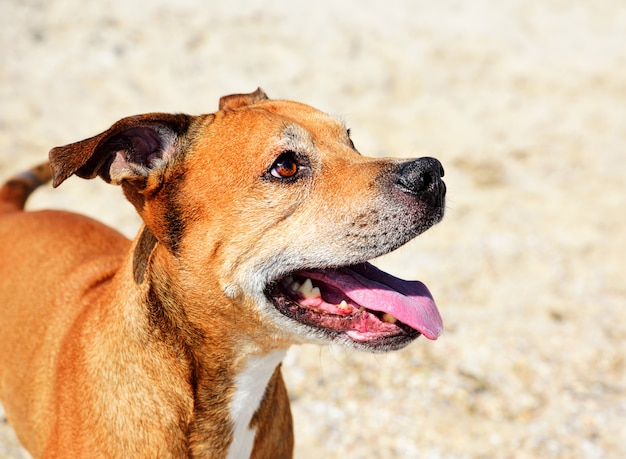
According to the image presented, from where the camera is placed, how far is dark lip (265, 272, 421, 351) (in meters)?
3.14

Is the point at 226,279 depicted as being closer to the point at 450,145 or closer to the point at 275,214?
the point at 275,214

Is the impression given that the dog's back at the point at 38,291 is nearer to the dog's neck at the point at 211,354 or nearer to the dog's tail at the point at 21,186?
the dog's tail at the point at 21,186

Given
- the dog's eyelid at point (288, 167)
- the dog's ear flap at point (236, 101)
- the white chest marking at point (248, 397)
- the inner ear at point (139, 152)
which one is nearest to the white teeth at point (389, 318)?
the white chest marking at point (248, 397)

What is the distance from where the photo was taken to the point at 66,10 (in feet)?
32.1

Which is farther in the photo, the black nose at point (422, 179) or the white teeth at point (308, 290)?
the white teeth at point (308, 290)

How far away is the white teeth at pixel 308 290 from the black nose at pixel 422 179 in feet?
1.87

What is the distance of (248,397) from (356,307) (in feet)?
2.00

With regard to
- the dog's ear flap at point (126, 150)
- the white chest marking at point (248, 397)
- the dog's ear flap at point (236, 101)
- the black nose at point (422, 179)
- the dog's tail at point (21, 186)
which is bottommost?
the white chest marking at point (248, 397)

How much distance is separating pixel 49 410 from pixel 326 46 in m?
7.44

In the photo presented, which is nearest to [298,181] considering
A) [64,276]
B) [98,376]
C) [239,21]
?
[98,376]

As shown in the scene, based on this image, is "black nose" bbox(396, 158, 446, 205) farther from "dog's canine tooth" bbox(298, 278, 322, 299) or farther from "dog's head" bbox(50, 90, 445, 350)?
"dog's canine tooth" bbox(298, 278, 322, 299)

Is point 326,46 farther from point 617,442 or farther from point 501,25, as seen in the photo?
point 617,442

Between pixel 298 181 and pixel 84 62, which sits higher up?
pixel 84 62

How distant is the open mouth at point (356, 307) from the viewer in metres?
3.15
